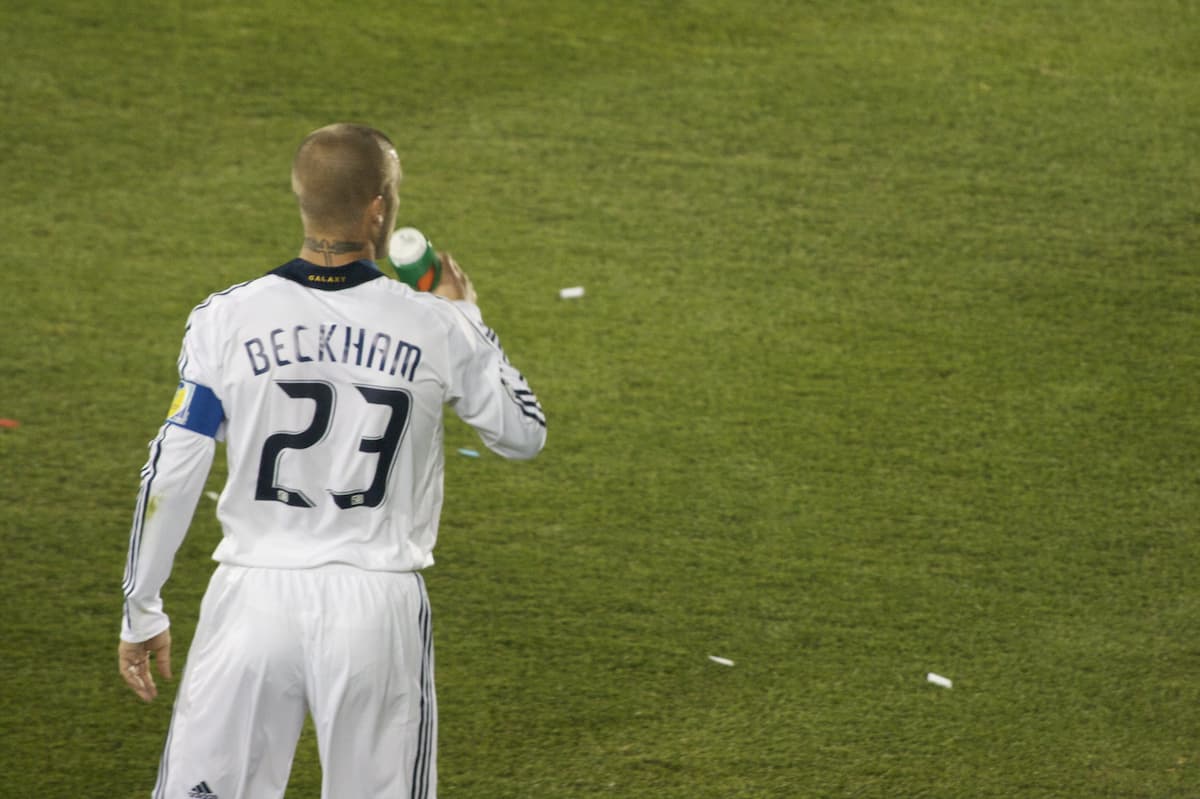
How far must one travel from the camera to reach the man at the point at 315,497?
7.04 ft

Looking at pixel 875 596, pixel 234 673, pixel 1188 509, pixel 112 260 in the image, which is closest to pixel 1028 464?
pixel 1188 509

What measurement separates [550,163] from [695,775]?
3.02 metres

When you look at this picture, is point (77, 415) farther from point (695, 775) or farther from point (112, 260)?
point (695, 775)

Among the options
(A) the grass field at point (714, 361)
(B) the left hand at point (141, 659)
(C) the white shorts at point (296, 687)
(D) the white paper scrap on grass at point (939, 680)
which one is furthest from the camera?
(D) the white paper scrap on grass at point (939, 680)

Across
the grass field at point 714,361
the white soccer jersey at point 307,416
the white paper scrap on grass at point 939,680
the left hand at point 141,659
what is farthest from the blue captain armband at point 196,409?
the white paper scrap on grass at point 939,680

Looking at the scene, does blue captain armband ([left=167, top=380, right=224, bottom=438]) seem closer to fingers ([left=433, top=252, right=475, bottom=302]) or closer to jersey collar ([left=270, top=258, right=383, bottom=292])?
jersey collar ([left=270, top=258, right=383, bottom=292])

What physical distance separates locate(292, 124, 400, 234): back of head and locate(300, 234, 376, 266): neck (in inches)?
0.5

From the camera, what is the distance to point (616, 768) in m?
3.15

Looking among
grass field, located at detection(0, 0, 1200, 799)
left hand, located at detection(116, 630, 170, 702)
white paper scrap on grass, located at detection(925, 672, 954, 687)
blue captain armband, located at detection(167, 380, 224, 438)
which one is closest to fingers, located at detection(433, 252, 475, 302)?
blue captain armband, located at detection(167, 380, 224, 438)

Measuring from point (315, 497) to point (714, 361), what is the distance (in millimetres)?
2579

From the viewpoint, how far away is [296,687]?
2160mm

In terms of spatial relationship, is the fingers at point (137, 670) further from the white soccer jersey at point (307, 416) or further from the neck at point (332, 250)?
the neck at point (332, 250)

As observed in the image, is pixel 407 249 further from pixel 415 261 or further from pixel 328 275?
pixel 328 275

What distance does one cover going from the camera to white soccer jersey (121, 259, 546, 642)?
216 centimetres
